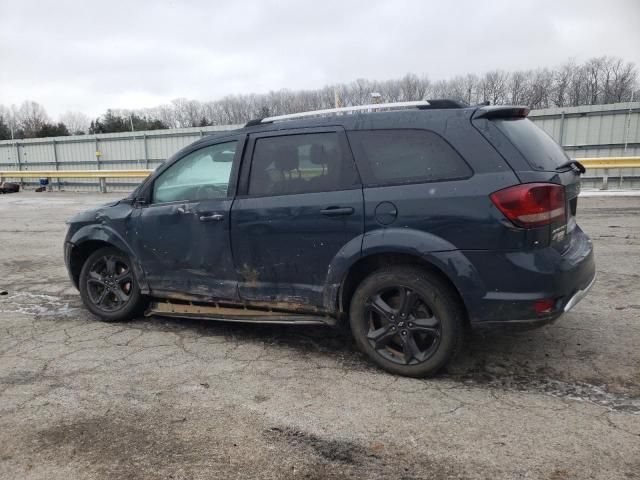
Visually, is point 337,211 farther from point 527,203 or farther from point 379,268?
point 527,203

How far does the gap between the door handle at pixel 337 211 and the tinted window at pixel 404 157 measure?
0.23m

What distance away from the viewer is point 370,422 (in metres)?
2.91

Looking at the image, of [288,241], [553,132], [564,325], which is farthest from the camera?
[553,132]

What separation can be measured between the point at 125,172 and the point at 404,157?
63.0 ft

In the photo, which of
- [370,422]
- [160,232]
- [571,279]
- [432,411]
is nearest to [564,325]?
[571,279]

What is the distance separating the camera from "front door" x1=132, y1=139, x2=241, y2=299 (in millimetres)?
4098

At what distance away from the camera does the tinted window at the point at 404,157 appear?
10.8 ft

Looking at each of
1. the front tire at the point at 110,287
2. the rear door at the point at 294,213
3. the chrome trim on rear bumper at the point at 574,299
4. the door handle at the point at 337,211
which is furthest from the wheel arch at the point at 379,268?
the front tire at the point at 110,287

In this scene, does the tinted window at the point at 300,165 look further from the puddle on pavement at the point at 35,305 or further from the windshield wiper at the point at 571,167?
the puddle on pavement at the point at 35,305

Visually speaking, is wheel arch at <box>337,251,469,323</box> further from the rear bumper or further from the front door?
the front door

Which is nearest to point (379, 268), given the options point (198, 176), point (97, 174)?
point (198, 176)

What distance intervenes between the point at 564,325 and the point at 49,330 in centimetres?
455

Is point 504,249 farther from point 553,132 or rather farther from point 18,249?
point 553,132

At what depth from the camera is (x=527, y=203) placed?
302 centimetres
